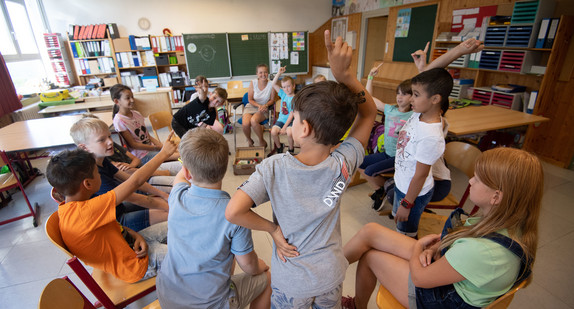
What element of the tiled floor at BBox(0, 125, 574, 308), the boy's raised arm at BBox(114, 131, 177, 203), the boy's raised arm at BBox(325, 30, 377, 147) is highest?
the boy's raised arm at BBox(325, 30, 377, 147)

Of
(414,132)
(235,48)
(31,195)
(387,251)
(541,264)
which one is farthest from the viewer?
(235,48)

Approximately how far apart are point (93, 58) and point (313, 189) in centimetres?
681

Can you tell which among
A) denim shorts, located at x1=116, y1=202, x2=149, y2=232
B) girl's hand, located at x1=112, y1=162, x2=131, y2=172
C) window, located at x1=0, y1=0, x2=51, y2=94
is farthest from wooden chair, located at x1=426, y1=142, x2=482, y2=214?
window, located at x1=0, y1=0, x2=51, y2=94

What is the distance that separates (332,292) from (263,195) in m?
0.47

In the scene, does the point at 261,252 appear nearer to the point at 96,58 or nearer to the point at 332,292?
the point at 332,292

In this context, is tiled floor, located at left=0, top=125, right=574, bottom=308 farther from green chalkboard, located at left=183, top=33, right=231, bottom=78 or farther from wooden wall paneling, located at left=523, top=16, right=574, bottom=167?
green chalkboard, located at left=183, top=33, right=231, bottom=78

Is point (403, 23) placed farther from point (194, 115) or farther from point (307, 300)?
point (307, 300)

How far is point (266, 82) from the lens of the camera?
13.4 feet

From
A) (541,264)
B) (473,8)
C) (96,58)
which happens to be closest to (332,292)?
(541,264)

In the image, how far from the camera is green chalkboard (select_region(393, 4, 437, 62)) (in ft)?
14.8

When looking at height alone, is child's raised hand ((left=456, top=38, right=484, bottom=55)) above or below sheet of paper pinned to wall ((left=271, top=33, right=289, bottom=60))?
below

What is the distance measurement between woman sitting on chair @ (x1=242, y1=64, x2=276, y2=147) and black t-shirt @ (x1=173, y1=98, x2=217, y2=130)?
79 centimetres

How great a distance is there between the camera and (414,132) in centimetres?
152

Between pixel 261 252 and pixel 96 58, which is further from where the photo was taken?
pixel 96 58
